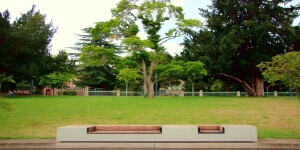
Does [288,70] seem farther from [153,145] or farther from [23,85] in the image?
[23,85]

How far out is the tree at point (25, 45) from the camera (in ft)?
120

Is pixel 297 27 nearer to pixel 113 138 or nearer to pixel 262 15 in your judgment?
pixel 262 15

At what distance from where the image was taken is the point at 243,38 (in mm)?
38969

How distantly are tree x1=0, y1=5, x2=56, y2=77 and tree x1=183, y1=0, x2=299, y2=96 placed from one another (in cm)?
1980

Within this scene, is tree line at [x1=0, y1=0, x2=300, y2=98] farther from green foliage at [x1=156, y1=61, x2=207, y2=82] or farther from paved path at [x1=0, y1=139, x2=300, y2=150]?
paved path at [x1=0, y1=139, x2=300, y2=150]

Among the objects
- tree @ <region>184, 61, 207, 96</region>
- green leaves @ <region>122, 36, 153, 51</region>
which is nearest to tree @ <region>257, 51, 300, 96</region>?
tree @ <region>184, 61, 207, 96</region>

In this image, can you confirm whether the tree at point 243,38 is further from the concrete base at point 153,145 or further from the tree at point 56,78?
the concrete base at point 153,145

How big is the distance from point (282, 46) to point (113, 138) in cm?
3749

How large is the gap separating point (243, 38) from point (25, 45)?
28.1m

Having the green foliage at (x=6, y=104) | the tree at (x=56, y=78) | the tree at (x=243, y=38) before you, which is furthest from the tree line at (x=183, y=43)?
the green foliage at (x=6, y=104)

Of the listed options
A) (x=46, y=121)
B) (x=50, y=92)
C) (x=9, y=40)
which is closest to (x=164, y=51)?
(x=9, y=40)

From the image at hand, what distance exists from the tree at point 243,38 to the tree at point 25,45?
64.9 feet

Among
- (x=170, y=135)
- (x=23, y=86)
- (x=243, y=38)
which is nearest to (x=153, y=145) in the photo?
(x=170, y=135)

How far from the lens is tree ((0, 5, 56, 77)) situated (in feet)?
120
